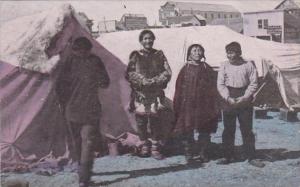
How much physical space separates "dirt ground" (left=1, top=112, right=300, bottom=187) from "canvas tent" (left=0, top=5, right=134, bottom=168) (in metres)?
0.33

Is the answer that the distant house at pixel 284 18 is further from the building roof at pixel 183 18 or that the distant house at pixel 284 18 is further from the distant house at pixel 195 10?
the building roof at pixel 183 18

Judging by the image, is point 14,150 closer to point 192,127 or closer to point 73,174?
point 73,174

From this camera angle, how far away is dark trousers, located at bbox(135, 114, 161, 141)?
16.5ft

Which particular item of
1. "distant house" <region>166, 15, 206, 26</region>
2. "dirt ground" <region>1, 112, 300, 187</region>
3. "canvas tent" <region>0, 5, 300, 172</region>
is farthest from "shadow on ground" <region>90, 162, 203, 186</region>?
"distant house" <region>166, 15, 206, 26</region>

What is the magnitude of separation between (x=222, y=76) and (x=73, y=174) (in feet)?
5.86

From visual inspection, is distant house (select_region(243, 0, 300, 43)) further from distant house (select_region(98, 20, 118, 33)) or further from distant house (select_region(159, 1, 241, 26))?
distant house (select_region(98, 20, 118, 33))

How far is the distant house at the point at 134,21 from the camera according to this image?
16.8 feet

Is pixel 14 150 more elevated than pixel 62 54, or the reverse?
pixel 62 54

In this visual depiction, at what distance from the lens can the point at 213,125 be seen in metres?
4.98

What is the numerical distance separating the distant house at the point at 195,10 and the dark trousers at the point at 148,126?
4.06 feet

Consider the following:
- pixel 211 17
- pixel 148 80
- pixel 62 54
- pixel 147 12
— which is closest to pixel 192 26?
pixel 211 17

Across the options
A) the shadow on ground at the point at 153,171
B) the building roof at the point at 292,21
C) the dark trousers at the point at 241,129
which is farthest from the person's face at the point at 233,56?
the building roof at the point at 292,21

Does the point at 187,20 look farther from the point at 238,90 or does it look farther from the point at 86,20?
the point at 238,90

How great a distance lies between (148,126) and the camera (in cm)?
511
